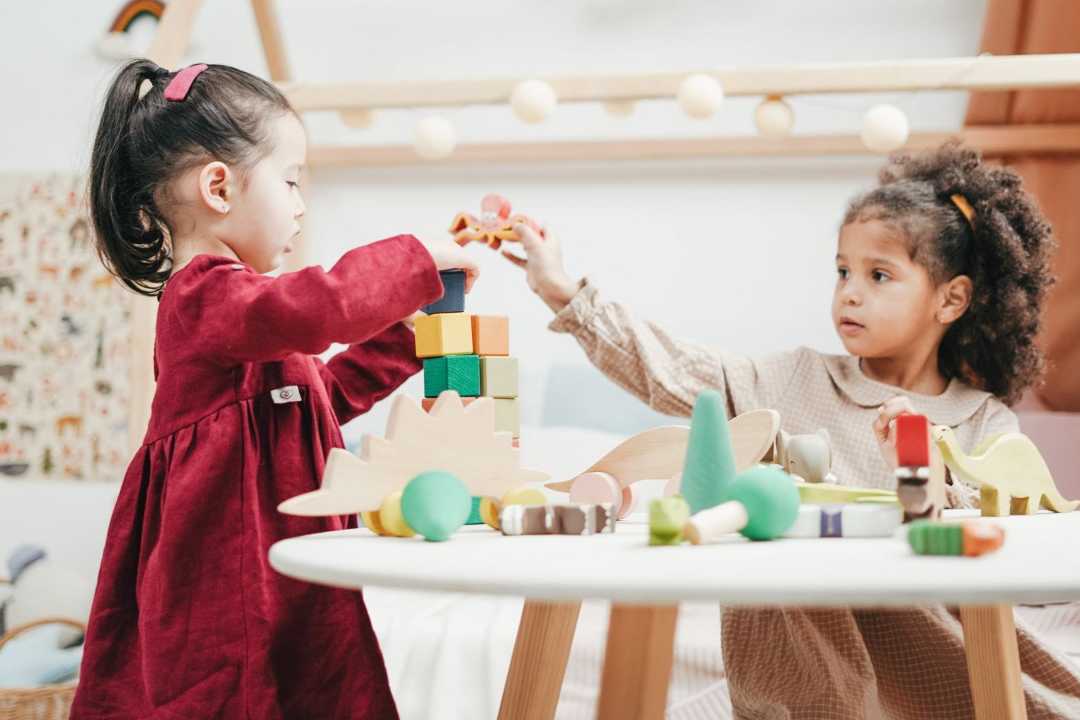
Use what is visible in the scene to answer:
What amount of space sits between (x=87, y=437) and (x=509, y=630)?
1282 millimetres

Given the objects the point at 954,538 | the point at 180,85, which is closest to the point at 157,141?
the point at 180,85

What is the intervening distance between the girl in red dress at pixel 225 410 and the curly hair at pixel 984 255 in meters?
0.68

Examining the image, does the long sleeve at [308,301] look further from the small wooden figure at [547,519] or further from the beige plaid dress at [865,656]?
the beige plaid dress at [865,656]

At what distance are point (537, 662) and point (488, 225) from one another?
394 millimetres

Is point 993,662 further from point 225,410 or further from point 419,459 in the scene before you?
point 225,410

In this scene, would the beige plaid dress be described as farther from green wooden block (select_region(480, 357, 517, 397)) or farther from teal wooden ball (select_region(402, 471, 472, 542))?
teal wooden ball (select_region(402, 471, 472, 542))

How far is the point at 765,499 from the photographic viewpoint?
0.62 metres

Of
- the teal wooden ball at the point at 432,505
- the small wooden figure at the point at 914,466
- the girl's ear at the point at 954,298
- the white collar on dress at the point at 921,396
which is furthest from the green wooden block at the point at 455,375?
the girl's ear at the point at 954,298

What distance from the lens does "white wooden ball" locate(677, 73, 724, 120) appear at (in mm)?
1516

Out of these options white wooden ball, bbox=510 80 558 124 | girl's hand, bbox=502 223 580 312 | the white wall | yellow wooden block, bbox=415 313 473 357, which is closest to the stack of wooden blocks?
yellow wooden block, bbox=415 313 473 357

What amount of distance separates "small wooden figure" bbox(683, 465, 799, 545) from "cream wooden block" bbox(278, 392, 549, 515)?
19 centimetres

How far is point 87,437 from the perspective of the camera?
221 cm

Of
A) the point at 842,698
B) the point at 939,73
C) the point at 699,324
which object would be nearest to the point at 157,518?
the point at 842,698

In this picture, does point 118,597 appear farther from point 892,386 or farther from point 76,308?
point 76,308
